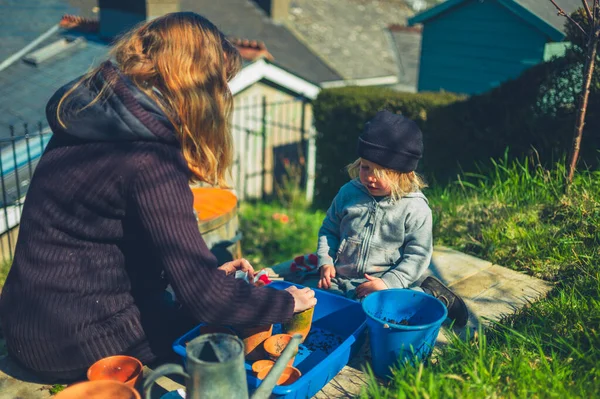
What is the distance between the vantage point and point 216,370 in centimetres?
173

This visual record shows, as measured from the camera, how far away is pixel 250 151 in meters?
11.1

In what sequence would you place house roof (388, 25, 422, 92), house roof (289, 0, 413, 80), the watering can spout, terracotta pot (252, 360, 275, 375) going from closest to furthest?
1. the watering can spout
2. terracotta pot (252, 360, 275, 375)
3. house roof (289, 0, 413, 80)
4. house roof (388, 25, 422, 92)

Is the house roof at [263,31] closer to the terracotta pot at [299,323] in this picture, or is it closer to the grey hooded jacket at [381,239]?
the grey hooded jacket at [381,239]

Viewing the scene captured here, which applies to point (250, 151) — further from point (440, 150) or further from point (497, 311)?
point (497, 311)

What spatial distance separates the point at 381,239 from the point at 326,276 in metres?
0.37

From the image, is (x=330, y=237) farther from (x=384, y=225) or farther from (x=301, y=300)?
(x=301, y=300)

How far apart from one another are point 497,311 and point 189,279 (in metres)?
1.94

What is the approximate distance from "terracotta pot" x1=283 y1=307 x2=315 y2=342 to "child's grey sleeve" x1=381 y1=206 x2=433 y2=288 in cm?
55

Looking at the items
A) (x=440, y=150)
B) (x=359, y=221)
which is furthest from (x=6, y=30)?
(x=359, y=221)

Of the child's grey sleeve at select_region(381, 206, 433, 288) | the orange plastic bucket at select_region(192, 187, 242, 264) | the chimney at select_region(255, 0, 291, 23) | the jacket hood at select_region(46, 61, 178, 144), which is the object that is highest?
the chimney at select_region(255, 0, 291, 23)

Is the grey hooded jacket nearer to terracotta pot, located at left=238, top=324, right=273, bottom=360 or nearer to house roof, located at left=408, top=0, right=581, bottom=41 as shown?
terracotta pot, located at left=238, top=324, right=273, bottom=360

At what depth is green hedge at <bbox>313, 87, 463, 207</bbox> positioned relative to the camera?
749 centimetres

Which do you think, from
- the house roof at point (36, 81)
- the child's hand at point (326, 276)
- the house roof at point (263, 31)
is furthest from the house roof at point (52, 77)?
the child's hand at point (326, 276)

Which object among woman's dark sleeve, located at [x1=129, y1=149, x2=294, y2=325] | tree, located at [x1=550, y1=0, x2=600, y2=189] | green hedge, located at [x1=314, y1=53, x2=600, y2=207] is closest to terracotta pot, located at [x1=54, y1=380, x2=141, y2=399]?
woman's dark sleeve, located at [x1=129, y1=149, x2=294, y2=325]
